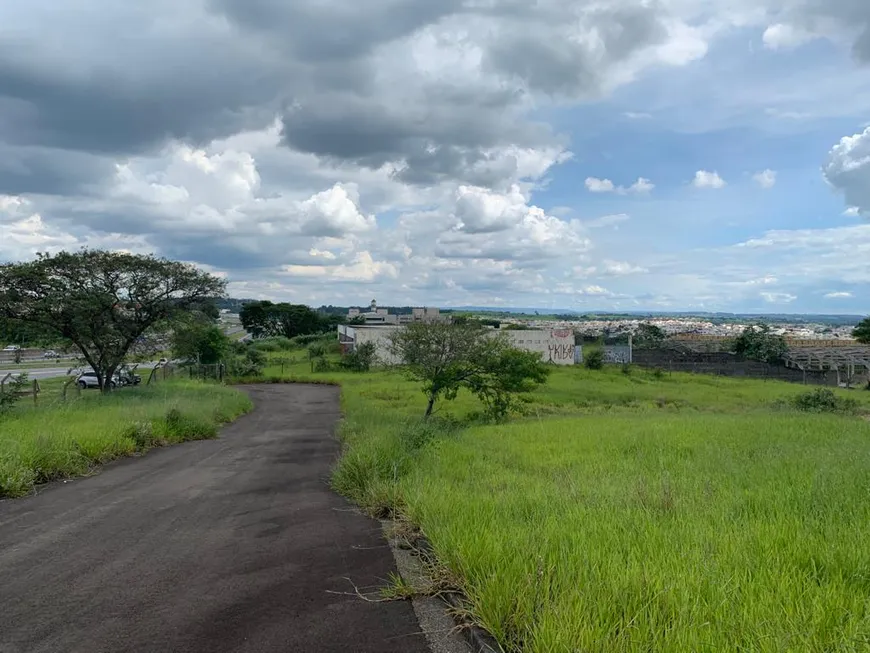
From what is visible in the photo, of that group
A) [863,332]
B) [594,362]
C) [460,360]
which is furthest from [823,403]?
[863,332]

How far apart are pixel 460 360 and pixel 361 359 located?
29.9 meters

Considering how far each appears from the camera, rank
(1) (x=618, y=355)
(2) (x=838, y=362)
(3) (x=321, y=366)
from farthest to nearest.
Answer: (1) (x=618, y=355), (2) (x=838, y=362), (3) (x=321, y=366)

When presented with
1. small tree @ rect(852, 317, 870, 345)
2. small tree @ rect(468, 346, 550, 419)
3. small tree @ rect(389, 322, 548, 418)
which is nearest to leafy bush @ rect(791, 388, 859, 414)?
small tree @ rect(468, 346, 550, 419)

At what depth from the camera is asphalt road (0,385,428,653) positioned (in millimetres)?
4441

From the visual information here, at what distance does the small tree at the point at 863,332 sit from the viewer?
7944cm

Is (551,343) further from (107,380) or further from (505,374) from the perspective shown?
(107,380)

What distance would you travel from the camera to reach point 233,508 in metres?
8.38

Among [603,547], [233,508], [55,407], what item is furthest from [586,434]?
[55,407]

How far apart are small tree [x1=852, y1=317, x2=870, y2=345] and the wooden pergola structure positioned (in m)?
25.9

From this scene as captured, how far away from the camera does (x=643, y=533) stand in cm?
546

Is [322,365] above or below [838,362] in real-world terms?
below

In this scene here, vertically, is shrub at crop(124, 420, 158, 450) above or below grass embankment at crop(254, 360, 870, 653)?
below

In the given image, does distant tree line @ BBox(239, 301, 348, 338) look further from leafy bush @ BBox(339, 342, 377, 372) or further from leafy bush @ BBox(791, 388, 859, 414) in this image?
leafy bush @ BBox(791, 388, 859, 414)

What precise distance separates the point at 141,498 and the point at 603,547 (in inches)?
271
